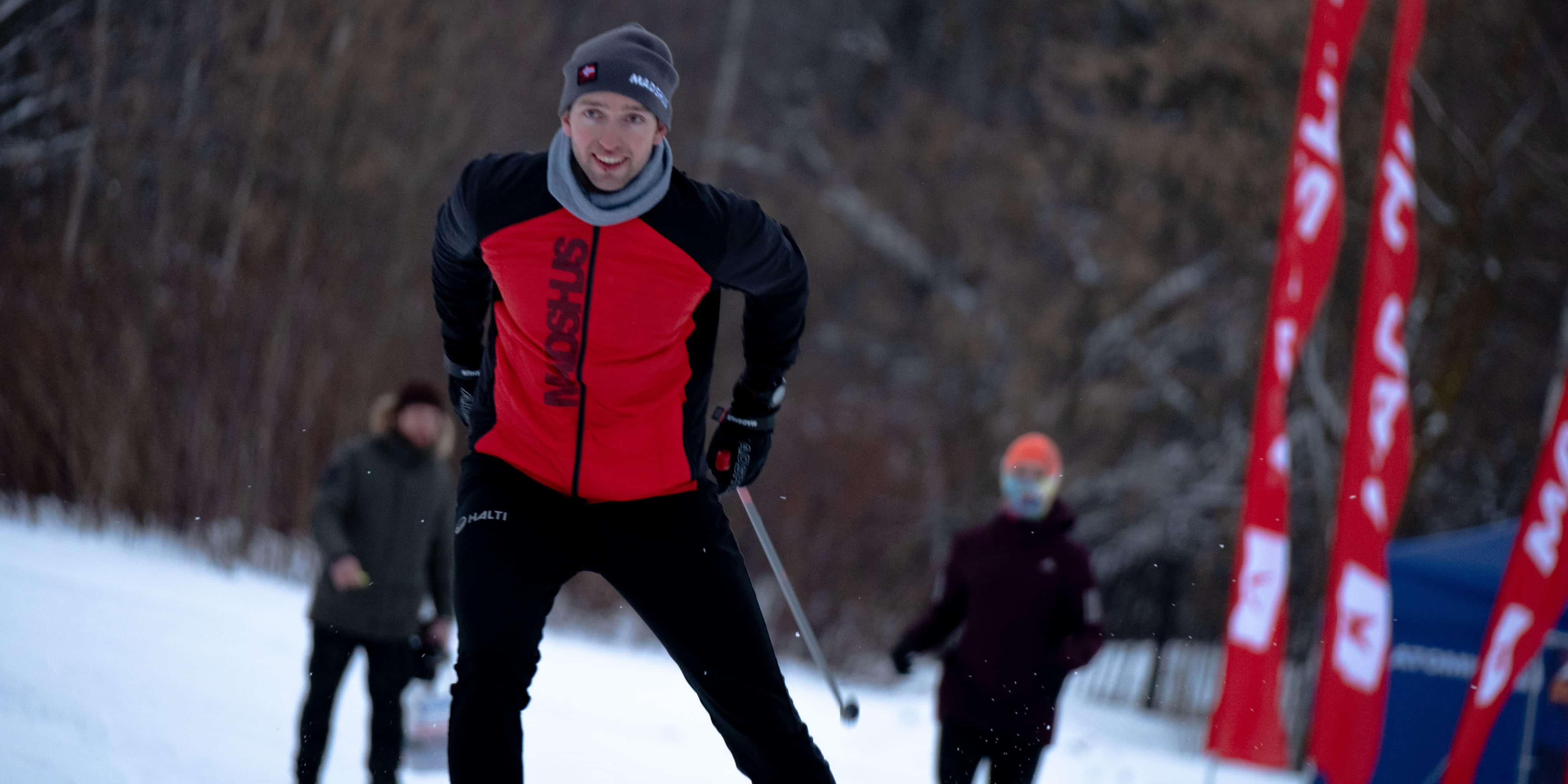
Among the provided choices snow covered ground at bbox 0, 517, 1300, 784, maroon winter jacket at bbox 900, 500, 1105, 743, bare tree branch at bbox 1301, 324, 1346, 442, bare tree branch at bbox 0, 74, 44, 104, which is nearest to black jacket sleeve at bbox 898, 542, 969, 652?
maroon winter jacket at bbox 900, 500, 1105, 743

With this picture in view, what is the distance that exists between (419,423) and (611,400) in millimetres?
2292

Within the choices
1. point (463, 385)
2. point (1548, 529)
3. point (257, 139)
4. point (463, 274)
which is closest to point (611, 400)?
point (463, 274)

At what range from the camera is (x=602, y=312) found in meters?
2.55

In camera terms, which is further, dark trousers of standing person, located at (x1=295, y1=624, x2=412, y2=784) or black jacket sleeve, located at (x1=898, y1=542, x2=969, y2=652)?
black jacket sleeve, located at (x1=898, y1=542, x2=969, y2=652)

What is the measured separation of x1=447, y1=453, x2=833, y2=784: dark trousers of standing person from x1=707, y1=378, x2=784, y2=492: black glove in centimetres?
32

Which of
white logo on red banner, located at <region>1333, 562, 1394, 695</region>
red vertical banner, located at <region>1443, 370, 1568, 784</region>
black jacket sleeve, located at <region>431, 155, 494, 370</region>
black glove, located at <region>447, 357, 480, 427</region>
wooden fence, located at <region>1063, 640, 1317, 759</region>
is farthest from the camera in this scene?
wooden fence, located at <region>1063, 640, 1317, 759</region>

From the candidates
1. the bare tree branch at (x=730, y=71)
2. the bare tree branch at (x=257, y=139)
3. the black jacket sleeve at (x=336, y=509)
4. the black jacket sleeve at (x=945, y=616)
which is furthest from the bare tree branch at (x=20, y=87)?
the bare tree branch at (x=730, y=71)

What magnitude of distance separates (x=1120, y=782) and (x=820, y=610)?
4996 millimetres

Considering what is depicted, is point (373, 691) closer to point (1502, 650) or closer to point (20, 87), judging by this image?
point (1502, 650)

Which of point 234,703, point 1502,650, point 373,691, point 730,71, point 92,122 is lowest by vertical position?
point 234,703

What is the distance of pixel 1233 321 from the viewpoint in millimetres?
14875

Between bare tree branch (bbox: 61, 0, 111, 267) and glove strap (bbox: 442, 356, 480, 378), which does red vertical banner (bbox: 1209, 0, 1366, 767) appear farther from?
bare tree branch (bbox: 61, 0, 111, 267)

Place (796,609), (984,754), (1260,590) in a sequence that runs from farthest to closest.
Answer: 1. (1260,590)
2. (984,754)
3. (796,609)

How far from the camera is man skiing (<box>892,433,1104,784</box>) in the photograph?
416 centimetres
